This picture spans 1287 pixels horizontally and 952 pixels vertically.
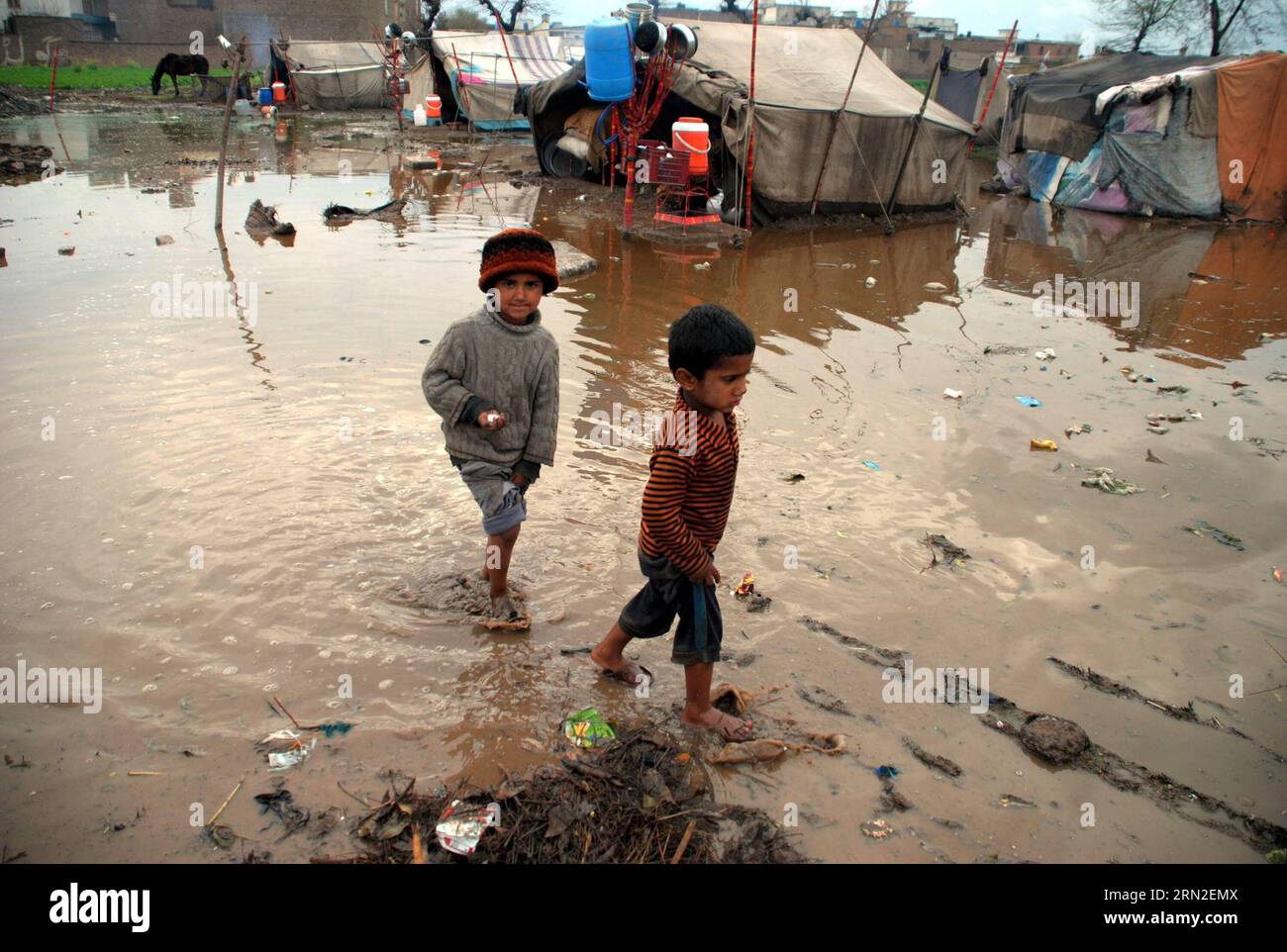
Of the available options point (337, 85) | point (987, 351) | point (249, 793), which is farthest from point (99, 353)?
point (337, 85)

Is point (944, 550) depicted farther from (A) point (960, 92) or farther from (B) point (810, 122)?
(A) point (960, 92)

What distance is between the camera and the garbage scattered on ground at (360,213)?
10.9 metres

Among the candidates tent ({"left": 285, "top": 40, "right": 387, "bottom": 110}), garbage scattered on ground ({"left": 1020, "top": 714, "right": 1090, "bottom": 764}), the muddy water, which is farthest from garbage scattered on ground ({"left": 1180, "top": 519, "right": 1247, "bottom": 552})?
tent ({"left": 285, "top": 40, "right": 387, "bottom": 110})

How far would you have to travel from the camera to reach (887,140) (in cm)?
1234

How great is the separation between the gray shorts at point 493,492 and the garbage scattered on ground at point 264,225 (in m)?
8.00

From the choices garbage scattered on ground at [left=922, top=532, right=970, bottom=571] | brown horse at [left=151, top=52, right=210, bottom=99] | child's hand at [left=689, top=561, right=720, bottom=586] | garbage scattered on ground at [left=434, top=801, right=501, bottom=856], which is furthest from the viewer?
brown horse at [left=151, top=52, right=210, bottom=99]

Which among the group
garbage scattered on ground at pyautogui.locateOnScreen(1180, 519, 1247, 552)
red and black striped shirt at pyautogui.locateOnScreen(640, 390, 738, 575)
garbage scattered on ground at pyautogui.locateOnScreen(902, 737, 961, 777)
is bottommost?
garbage scattered on ground at pyautogui.locateOnScreen(902, 737, 961, 777)

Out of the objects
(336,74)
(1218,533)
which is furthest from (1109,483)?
(336,74)

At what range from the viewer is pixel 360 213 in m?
11.2

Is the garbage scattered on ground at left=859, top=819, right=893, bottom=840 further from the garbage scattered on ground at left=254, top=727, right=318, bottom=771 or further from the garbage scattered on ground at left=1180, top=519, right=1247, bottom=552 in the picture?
the garbage scattered on ground at left=1180, top=519, right=1247, bottom=552

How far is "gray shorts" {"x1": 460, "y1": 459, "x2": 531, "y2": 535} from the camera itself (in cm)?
303

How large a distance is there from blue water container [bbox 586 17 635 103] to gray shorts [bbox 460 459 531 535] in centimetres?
868

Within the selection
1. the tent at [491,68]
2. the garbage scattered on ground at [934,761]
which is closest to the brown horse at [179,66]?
the tent at [491,68]

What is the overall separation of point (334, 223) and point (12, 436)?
22.6ft
